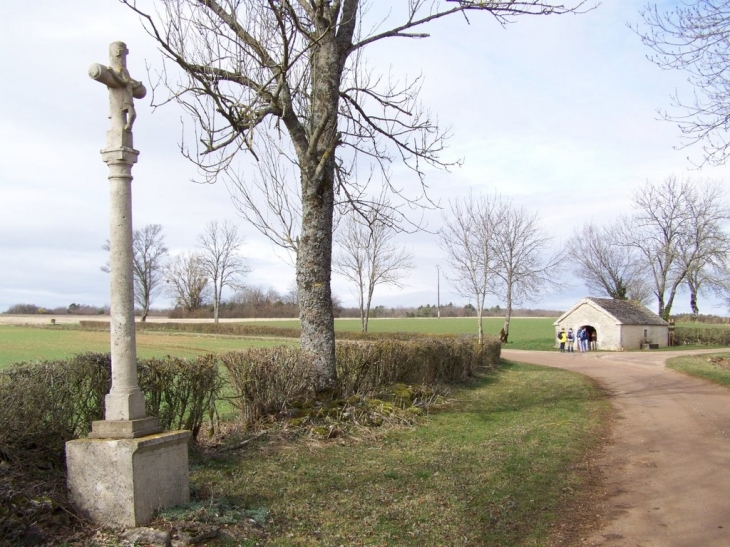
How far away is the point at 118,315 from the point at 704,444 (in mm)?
9165

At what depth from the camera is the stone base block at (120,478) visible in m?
5.04

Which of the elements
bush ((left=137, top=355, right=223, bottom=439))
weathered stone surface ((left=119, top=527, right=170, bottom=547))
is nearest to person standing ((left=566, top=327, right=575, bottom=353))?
bush ((left=137, top=355, right=223, bottom=439))

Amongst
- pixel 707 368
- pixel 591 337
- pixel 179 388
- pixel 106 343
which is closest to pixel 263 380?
pixel 179 388

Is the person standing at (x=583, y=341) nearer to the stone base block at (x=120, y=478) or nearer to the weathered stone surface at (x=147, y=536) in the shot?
the stone base block at (x=120, y=478)

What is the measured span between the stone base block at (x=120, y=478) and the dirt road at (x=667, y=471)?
12.6 feet

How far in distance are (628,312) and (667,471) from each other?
35.0 metres

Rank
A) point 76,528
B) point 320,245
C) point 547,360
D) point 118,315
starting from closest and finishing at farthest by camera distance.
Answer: point 76,528
point 118,315
point 320,245
point 547,360

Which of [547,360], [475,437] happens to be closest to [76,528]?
[475,437]

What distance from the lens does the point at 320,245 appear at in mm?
10805

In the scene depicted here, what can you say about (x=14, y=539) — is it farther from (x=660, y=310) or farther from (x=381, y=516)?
(x=660, y=310)

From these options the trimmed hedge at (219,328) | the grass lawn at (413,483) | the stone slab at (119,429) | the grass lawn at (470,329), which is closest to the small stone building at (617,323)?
the grass lawn at (470,329)

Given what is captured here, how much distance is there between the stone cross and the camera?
542 centimetres

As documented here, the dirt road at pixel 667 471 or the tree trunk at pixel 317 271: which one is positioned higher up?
the tree trunk at pixel 317 271

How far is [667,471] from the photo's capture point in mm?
8016
